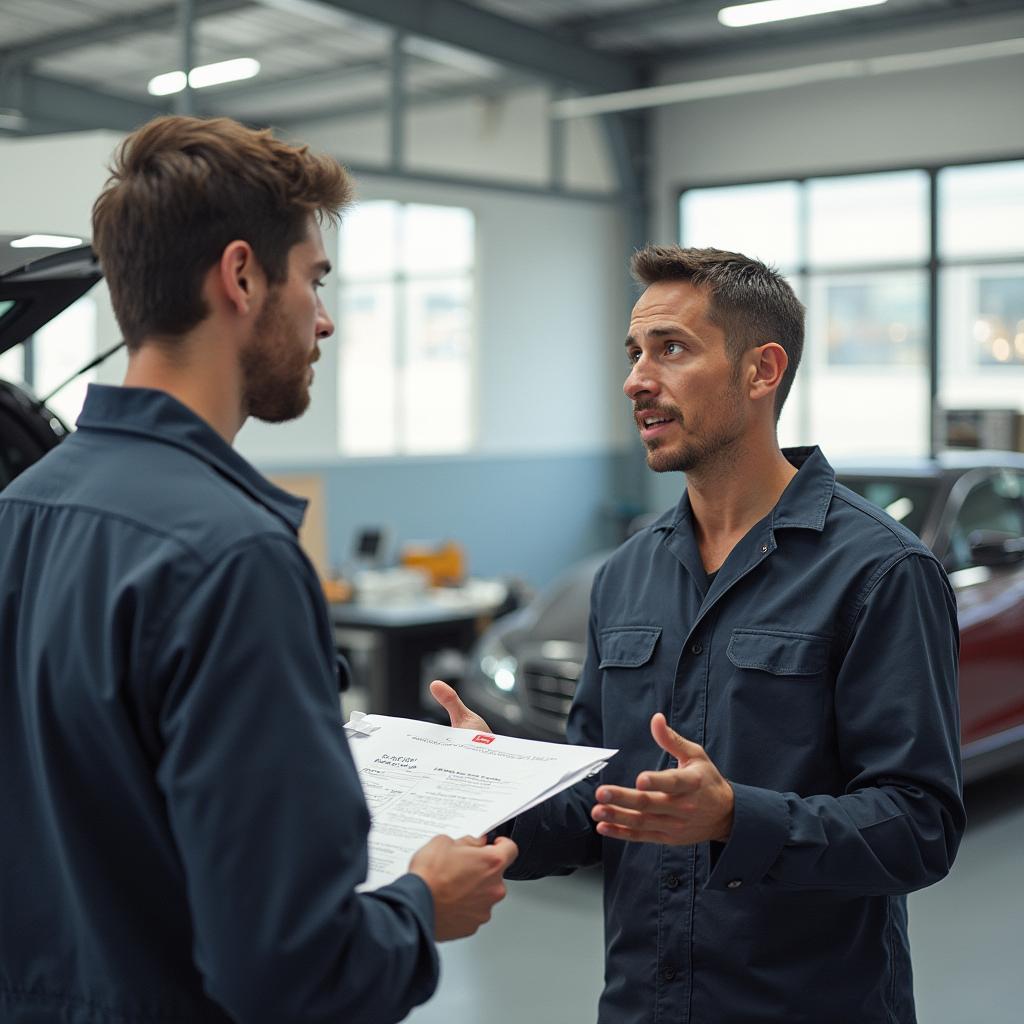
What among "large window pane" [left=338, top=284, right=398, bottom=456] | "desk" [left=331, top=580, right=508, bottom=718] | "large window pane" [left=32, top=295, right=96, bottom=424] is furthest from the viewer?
"large window pane" [left=338, top=284, right=398, bottom=456]

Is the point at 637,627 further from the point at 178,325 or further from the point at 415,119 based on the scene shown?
the point at 415,119

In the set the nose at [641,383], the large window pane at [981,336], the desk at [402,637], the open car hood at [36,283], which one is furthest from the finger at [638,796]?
the large window pane at [981,336]

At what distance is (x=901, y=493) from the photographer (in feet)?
16.7

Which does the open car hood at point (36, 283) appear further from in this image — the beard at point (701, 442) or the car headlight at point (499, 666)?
the car headlight at point (499, 666)

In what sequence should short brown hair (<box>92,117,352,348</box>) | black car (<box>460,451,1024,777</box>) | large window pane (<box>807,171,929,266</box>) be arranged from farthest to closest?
large window pane (<box>807,171,929,266</box>) < black car (<box>460,451,1024,777</box>) < short brown hair (<box>92,117,352,348</box>)

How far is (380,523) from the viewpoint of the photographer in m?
9.22

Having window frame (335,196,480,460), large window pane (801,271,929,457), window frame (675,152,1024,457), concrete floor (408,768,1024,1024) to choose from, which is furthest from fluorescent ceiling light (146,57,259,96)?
concrete floor (408,768,1024,1024)

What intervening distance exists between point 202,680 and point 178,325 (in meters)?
0.32

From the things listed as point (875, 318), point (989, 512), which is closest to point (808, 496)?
point (989, 512)

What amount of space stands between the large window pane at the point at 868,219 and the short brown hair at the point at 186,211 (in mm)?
9767

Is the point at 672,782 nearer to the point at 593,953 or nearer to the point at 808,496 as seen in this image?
the point at 808,496

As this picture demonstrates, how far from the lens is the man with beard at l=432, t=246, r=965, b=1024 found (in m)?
1.59

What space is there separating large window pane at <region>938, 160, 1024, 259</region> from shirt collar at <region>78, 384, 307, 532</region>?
31.5ft

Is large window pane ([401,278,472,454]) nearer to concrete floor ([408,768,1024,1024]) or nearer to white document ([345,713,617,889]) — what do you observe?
concrete floor ([408,768,1024,1024])
